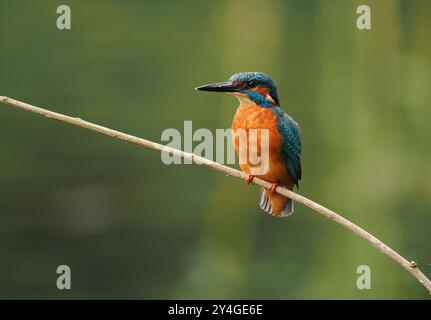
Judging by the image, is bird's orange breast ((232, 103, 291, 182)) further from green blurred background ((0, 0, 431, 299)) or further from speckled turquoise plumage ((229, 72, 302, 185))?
green blurred background ((0, 0, 431, 299))

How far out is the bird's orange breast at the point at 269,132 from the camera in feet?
12.3

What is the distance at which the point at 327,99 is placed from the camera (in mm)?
→ 5730

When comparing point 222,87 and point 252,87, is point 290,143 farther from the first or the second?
point 222,87

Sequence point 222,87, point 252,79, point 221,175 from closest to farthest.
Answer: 1. point 222,87
2. point 252,79
3. point 221,175

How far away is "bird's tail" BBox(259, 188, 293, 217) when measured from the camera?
151 inches

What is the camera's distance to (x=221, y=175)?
5.79 metres

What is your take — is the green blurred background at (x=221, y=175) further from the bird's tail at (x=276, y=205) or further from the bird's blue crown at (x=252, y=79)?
the bird's blue crown at (x=252, y=79)

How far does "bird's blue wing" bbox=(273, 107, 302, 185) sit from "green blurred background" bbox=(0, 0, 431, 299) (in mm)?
1249

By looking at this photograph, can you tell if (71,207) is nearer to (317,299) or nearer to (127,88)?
(127,88)

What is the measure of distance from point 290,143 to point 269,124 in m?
0.13

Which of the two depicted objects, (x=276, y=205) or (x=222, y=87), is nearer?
(x=222, y=87)

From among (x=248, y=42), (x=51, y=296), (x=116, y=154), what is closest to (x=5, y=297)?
(x=51, y=296)

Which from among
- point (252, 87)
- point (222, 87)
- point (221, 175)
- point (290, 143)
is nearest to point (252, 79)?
point (252, 87)

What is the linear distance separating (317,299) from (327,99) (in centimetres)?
146
